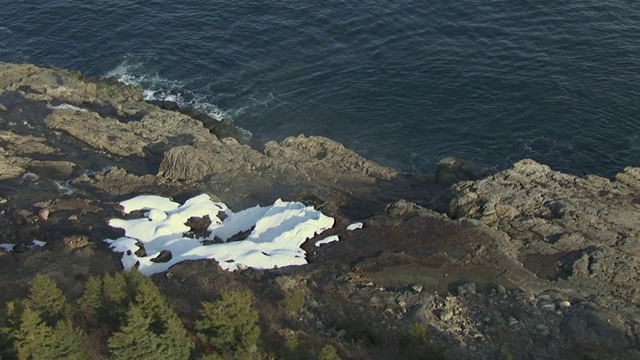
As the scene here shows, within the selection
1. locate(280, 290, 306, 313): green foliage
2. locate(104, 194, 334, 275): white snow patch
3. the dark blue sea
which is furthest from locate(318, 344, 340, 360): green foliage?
the dark blue sea

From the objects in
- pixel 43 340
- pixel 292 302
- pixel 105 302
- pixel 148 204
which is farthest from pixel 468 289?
pixel 148 204

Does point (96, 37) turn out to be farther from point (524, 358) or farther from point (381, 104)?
point (524, 358)

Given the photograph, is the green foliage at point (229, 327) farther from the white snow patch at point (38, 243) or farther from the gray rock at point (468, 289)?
the white snow patch at point (38, 243)

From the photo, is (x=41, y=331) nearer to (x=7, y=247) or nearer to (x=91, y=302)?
(x=91, y=302)

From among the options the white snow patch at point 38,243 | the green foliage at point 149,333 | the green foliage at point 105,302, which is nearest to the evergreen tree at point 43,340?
the green foliage at point 149,333

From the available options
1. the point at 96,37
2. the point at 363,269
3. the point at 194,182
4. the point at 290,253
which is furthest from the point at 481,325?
the point at 96,37

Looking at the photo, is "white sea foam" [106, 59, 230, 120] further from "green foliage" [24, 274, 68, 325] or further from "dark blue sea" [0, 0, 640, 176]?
"green foliage" [24, 274, 68, 325]
